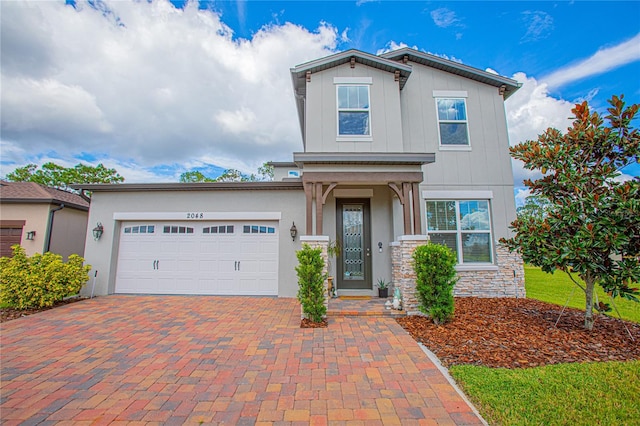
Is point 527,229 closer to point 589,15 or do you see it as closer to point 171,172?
point 589,15

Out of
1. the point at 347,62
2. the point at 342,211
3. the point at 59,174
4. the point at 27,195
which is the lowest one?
the point at 342,211

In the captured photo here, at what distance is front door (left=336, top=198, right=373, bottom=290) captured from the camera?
8000 millimetres

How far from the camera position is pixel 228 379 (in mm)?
3277

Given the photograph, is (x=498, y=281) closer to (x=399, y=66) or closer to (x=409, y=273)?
(x=409, y=273)

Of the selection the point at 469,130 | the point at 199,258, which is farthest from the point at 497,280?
the point at 199,258

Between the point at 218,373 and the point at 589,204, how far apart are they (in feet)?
22.3

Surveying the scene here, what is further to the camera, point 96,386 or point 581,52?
point 581,52

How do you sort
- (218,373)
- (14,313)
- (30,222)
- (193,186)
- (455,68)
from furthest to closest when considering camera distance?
(30,222) → (455,68) → (193,186) → (14,313) → (218,373)

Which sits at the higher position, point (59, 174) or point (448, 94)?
point (59, 174)

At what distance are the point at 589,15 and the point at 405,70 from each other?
5975 millimetres

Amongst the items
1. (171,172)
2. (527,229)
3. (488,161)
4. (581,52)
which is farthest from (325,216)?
(171,172)

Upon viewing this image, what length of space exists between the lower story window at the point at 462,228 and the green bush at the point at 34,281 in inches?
415

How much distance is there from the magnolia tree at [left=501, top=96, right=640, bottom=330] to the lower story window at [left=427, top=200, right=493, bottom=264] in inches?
102

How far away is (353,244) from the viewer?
323 inches
